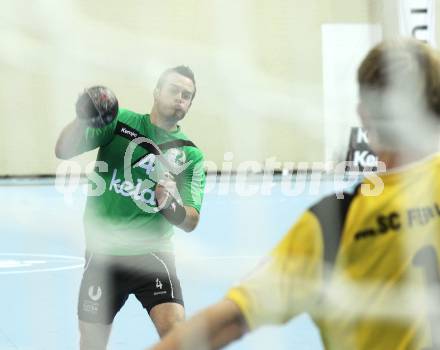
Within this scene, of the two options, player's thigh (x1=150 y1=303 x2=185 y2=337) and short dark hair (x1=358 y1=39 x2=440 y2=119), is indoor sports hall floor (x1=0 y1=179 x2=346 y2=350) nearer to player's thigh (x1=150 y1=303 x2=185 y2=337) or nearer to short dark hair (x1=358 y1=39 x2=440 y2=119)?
player's thigh (x1=150 y1=303 x2=185 y2=337)

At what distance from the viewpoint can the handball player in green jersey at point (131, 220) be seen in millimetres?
3625

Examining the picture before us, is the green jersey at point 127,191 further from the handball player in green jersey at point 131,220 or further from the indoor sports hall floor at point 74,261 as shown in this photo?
the indoor sports hall floor at point 74,261

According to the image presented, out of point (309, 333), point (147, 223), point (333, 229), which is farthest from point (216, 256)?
point (333, 229)

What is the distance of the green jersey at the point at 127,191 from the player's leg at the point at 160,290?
5cm

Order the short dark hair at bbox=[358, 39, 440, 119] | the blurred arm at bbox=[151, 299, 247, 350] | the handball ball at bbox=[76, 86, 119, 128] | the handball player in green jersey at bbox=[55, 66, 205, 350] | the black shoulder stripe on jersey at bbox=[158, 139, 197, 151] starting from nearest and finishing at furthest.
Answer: the blurred arm at bbox=[151, 299, 247, 350] < the short dark hair at bbox=[358, 39, 440, 119] < the handball ball at bbox=[76, 86, 119, 128] < the handball player in green jersey at bbox=[55, 66, 205, 350] < the black shoulder stripe on jersey at bbox=[158, 139, 197, 151]

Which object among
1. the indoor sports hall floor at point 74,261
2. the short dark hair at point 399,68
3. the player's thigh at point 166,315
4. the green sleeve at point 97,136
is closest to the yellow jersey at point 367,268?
the short dark hair at point 399,68

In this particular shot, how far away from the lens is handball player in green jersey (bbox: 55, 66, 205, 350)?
3625 mm

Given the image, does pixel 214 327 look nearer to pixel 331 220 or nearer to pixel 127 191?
pixel 331 220

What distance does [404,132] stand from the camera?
1.43 metres

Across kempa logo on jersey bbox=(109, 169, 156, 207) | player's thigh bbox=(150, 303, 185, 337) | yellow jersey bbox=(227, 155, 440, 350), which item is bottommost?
player's thigh bbox=(150, 303, 185, 337)

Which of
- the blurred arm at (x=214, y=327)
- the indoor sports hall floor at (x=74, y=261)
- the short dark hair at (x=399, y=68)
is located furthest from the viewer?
the indoor sports hall floor at (x=74, y=261)

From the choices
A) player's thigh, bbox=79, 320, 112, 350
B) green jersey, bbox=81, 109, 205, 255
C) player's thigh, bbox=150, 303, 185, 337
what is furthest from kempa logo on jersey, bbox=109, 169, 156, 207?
player's thigh, bbox=79, 320, 112, 350

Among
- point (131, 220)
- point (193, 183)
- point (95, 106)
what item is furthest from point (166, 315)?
point (95, 106)

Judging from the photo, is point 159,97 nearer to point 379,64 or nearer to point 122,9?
point 379,64
